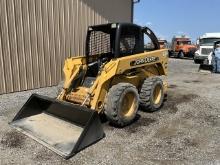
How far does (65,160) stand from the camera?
13.9 feet

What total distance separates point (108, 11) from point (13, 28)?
411 centimetres

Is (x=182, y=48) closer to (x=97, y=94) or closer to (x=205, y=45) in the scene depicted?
(x=205, y=45)

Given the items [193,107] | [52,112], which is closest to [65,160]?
[52,112]

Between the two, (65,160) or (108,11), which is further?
(108,11)

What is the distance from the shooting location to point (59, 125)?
210 inches

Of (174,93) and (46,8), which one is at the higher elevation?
(46,8)

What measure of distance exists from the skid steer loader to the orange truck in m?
20.0

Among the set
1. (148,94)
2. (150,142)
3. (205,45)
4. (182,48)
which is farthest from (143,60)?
(182,48)

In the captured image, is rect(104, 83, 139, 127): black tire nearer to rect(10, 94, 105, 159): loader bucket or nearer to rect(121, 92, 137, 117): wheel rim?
rect(121, 92, 137, 117): wheel rim

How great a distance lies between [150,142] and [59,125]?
179 cm

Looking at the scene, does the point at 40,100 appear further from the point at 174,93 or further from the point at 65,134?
the point at 174,93

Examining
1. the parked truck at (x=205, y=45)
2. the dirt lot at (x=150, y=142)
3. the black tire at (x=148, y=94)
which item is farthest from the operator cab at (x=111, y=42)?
the parked truck at (x=205, y=45)

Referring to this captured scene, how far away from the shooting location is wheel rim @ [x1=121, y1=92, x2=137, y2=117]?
572 centimetres

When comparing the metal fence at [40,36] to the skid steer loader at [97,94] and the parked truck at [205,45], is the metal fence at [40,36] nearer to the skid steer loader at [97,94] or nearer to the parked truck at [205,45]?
the skid steer loader at [97,94]
